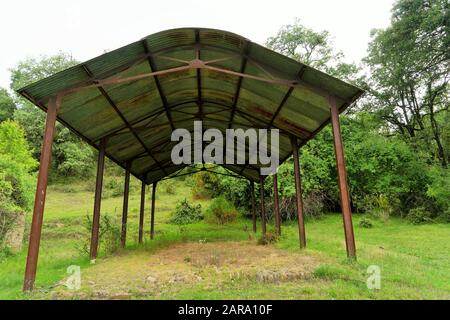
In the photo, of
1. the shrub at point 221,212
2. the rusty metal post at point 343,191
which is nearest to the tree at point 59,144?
the shrub at point 221,212

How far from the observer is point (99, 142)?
32.0 feet

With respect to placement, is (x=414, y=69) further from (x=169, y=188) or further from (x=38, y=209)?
(x=38, y=209)

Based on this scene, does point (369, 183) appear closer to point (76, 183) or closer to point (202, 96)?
point (202, 96)

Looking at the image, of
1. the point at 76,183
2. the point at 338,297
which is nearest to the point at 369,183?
the point at 338,297

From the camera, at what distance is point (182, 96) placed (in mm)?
9695

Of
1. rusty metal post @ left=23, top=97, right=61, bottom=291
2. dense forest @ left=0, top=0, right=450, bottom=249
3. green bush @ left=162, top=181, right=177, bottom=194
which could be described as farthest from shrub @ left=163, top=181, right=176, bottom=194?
rusty metal post @ left=23, top=97, right=61, bottom=291

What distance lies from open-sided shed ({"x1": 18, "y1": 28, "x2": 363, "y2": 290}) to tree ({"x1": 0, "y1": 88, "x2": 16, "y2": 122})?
2943cm

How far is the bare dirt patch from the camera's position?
5270 mm

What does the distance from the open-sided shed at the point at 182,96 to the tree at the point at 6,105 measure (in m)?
29.4

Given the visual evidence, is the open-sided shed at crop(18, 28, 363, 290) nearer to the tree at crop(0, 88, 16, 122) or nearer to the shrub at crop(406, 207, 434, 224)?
the shrub at crop(406, 207, 434, 224)

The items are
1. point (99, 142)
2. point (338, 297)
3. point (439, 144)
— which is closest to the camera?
point (338, 297)

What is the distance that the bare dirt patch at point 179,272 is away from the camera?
207 inches

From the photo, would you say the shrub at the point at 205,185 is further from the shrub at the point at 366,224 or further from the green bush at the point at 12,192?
the green bush at the point at 12,192

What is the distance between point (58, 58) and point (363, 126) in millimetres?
33316
